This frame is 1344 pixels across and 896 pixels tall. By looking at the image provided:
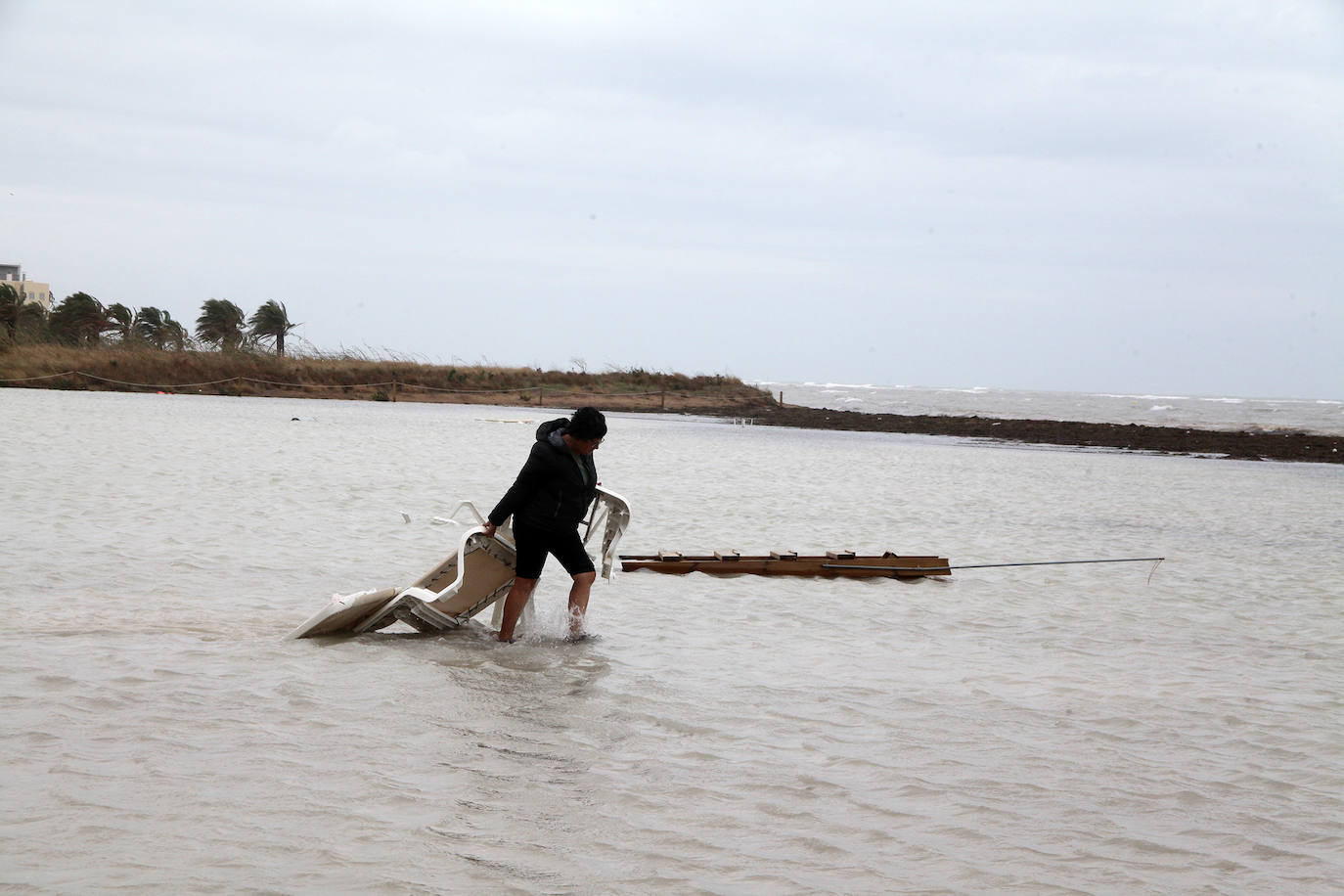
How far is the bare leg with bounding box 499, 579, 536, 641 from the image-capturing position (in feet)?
25.3

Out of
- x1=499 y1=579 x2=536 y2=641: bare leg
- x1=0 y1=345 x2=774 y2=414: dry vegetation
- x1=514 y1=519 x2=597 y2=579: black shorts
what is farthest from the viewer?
x1=0 y1=345 x2=774 y2=414: dry vegetation

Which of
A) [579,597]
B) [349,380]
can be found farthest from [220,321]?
A: [579,597]

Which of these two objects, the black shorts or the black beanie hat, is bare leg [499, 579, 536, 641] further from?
the black beanie hat

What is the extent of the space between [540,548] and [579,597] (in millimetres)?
527

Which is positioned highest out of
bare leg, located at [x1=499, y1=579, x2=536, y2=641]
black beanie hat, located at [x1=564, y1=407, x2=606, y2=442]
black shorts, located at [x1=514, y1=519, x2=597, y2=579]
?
black beanie hat, located at [x1=564, y1=407, x2=606, y2=442]

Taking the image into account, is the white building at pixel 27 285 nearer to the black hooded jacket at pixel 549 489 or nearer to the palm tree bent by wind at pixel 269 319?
the palm tree bent by wind at pixel 269 319

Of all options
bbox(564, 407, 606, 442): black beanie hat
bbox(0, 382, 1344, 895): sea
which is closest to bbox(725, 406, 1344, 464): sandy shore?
bbox(0, 382, 1344, 895): sea

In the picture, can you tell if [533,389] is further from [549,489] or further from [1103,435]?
[549,489]

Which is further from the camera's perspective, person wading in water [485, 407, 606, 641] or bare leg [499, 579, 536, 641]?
bare leg [499, 579, 536, 641]

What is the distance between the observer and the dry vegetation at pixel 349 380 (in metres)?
46.7

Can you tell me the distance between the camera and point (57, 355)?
47031mm

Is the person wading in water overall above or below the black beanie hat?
below

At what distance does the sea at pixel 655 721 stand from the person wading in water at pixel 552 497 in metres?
0.63

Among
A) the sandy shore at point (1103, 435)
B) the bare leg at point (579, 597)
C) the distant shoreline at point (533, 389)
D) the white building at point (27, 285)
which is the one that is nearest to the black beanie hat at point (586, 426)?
the bare leg at point (579, 597)
